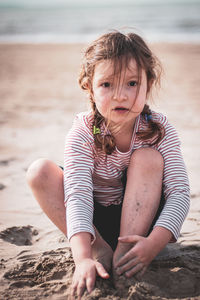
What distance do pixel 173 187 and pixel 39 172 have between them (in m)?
0.68

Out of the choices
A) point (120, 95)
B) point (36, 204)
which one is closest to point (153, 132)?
point (120, 95)

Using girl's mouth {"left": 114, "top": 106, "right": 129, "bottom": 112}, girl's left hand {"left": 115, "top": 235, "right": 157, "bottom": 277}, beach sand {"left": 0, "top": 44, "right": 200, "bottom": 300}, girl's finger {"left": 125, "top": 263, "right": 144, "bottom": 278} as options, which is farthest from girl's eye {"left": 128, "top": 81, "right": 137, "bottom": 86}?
girl's finger {"left": 125, "top": 263, "right": 144, "bottom": 278}

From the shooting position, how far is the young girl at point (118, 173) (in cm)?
149

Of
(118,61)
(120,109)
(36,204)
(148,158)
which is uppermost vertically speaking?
(118,61)

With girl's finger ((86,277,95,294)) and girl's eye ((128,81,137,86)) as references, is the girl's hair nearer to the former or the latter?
girl's eye ((128,81,137,86))

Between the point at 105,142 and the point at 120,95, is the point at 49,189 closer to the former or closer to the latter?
the point at 105,142

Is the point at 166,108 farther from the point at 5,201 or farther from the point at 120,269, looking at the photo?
the point at 120,269

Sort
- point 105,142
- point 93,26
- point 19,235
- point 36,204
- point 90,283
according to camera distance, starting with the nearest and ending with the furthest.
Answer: point 90,283, point 105,142, point 19,235, point 36,204, point 93,26

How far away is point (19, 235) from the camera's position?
2.02 metres

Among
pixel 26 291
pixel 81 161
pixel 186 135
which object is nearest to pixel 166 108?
pixel 186 135

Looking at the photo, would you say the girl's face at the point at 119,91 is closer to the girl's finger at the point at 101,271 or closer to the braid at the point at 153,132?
the braid at the point at 153,132

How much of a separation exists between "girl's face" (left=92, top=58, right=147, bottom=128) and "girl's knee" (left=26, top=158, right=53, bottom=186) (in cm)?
39

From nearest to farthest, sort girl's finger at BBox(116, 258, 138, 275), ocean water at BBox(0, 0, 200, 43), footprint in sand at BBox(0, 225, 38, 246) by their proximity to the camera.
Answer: girl's finger at BBox(116, 258, 138, 275)
footprint in sand at BBox(0, 225, 38, 246)
ocean water at BBox(0, 0, 200, 43)

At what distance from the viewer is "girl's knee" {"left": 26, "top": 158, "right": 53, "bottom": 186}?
5.31 feet
